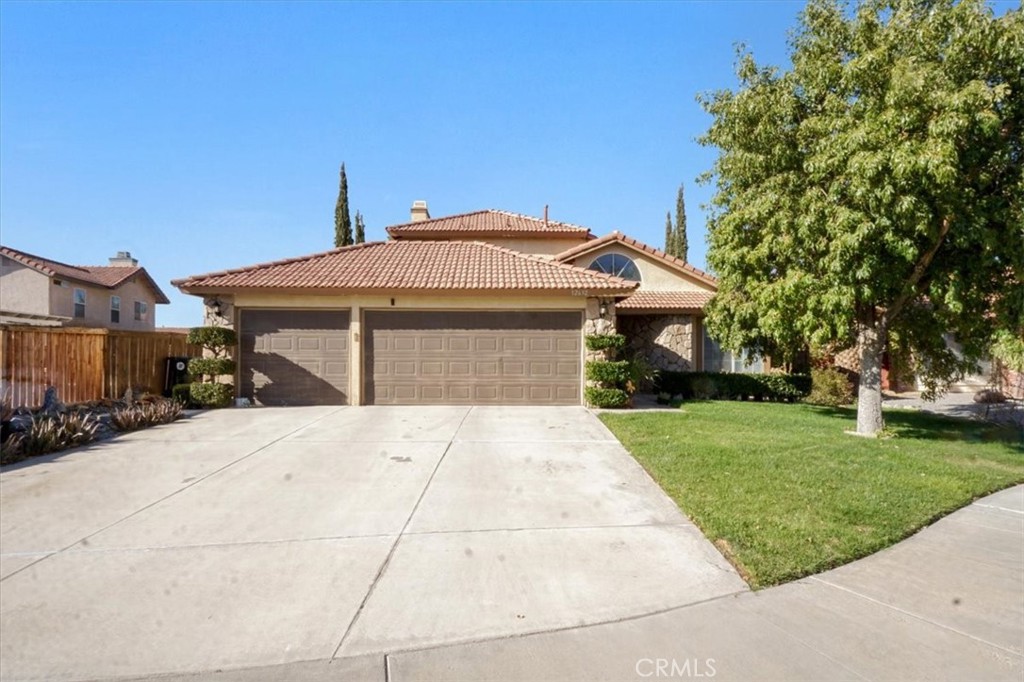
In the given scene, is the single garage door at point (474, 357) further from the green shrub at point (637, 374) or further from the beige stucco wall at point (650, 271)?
the beige stucco wall at point (650, 271)

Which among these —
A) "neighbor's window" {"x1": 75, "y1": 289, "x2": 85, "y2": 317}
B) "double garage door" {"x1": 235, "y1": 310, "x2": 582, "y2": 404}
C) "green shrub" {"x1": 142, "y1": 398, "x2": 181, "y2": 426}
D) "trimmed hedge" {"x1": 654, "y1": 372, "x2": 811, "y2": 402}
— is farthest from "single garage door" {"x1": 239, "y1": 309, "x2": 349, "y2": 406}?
"neighbor's window" {"x1": 75, "y1": 289, "x2": 85, "y2": 317}

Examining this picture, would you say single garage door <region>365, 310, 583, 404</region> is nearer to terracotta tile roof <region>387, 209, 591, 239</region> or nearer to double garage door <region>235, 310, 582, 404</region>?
double garage door <region>235, 310, 582, 404</region>

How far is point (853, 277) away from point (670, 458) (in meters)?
4.48

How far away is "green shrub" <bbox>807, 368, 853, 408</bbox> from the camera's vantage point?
680 inches

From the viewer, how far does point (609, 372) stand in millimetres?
13344

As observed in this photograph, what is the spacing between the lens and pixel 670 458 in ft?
25.4

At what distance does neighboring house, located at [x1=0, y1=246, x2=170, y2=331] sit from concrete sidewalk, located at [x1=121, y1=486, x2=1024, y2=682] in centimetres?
2345

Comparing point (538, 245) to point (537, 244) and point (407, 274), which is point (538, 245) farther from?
point (407, 274)

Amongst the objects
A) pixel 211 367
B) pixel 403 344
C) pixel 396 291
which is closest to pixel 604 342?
pixel 403 344

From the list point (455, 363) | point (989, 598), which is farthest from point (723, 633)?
point (455, 363)

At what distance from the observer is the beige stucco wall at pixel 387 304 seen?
14227 mm

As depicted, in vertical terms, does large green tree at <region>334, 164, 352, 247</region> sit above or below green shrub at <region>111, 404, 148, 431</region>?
above

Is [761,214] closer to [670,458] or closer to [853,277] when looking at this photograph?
[853,277]

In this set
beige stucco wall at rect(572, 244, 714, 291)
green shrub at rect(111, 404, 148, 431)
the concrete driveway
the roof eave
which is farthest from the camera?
beige stucco wall at rect(572, 244, 714, 291)
